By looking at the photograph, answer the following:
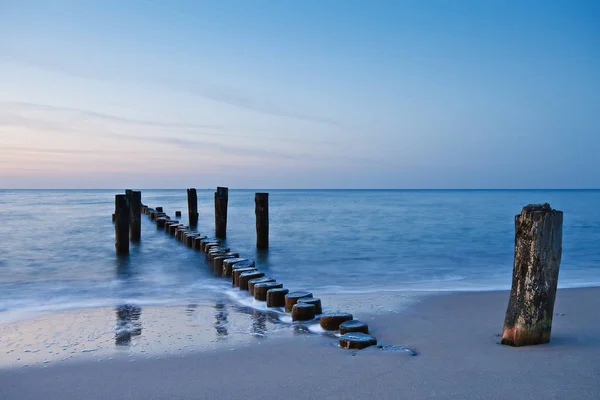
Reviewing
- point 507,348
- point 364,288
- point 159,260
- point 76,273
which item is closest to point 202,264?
point 159,260

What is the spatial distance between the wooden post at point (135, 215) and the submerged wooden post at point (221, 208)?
7.74 feet

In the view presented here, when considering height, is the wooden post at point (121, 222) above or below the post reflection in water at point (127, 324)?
above

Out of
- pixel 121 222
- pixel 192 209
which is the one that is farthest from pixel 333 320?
pixel 192 209

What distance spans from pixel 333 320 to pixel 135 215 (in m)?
11.8

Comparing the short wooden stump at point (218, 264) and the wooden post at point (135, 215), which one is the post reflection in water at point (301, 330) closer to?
the short wooden stump at point (218, 264)

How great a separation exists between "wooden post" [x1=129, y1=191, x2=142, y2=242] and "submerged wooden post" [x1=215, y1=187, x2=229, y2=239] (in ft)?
7.74

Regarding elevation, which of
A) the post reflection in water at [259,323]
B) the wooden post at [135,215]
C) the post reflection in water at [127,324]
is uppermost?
the wooden post at [135,215]

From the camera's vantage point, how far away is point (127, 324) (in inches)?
Result: 226

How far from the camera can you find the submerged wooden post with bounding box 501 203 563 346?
3.99m

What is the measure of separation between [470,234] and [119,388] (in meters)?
18.0

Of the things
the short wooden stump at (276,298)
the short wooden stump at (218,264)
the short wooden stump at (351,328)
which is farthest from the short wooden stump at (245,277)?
the short wooden stump at (351,328)

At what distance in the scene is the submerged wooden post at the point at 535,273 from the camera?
157 inches

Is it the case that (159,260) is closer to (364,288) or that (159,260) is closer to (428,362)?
(364,288)

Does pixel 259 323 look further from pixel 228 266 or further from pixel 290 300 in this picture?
pixel 228 266
